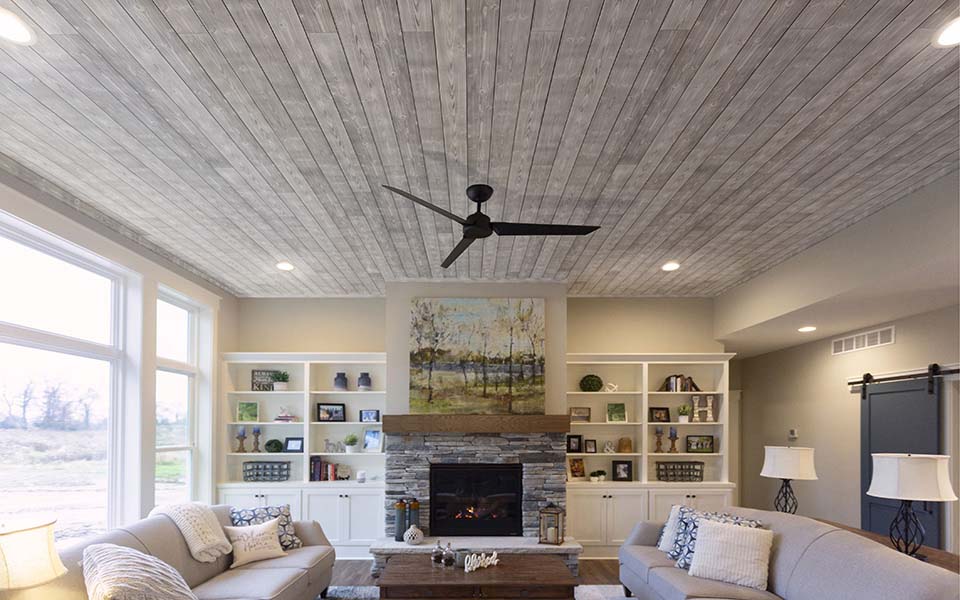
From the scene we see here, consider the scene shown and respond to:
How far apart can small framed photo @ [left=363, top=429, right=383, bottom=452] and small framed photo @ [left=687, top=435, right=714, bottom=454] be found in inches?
133

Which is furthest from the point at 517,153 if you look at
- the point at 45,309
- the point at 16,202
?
the point at 45,309

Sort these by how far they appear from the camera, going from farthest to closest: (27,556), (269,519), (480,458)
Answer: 1. (480,458)
2. (269,519)
3. (27,556)

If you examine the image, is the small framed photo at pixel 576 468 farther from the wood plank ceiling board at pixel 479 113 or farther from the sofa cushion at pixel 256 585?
the sofa cushion at pixel 256 585

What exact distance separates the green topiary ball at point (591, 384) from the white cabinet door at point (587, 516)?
3.67 ft

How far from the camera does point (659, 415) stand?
8.05 meters

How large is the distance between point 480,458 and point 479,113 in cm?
468

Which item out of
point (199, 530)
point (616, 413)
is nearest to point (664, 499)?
point (616, 413)

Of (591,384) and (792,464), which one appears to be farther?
(591,384)

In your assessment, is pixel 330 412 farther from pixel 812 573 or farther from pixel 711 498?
pixel 812 573

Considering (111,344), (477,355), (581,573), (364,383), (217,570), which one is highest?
(111,344)

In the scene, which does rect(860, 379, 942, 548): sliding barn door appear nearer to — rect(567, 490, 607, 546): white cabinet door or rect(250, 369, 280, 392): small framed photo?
rect(567, 490, 607, 546): white cabinet door

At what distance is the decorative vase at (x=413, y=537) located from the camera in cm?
667

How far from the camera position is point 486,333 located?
730cm

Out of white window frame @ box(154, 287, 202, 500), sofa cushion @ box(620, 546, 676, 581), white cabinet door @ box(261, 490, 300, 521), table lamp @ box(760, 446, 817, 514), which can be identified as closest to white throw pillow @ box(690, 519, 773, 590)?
sofa cushion @ box(620, 546, 676, 581)
